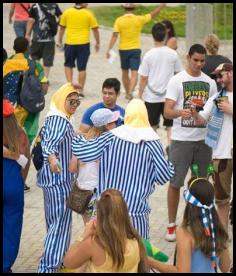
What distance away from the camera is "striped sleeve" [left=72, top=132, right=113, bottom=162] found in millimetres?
7434

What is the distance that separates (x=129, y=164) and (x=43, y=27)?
28.9 feet

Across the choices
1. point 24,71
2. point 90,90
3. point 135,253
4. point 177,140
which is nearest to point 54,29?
point 90,90

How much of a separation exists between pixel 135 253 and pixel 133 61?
9.34 meters

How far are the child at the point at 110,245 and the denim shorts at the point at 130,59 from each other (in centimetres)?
913

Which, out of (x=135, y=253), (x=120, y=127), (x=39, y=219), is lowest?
(x=39, y=219)

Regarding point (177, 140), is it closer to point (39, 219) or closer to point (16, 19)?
point (39, 219)

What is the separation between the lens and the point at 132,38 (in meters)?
15.3

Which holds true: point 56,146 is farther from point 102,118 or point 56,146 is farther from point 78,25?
point 78,25

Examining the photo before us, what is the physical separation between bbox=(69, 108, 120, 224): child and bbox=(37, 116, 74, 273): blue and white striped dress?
0.10 metres

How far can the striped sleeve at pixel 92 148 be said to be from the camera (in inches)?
293

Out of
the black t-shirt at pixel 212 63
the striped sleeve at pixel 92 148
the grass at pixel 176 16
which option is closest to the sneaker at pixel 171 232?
the black t-shirt at pixel 212 63

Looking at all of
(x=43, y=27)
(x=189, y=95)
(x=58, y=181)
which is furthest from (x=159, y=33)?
(x=43, y=27)

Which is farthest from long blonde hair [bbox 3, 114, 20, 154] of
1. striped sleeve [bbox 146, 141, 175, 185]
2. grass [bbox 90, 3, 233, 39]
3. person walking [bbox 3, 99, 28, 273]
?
grass [bbox 90, 3, 233, 39]

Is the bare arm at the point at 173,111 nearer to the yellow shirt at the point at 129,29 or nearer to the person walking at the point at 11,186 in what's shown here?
the person walking at the point at 11,186
